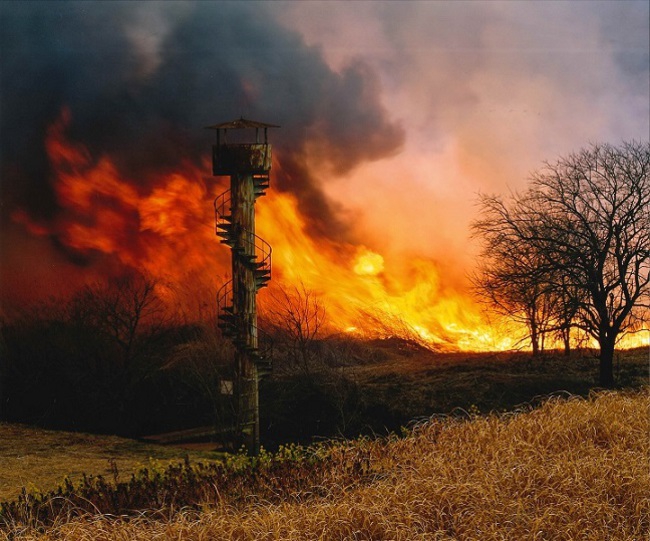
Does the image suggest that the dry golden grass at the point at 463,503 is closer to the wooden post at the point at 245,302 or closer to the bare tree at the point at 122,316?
the wooden post at the point at 245,302

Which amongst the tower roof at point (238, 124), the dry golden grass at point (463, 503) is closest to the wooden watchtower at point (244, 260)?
the tower roof at point (238, 124)

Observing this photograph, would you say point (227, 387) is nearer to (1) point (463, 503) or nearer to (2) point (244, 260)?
(2) point (244, 260)

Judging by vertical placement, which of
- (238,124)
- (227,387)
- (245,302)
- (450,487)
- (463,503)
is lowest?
(463,503)

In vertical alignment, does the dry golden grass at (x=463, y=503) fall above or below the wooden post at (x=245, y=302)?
below

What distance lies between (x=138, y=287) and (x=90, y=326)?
201cm

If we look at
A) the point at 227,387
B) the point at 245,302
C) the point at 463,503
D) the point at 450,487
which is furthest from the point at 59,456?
the point at 463,503

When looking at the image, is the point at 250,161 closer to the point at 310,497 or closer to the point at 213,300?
the point at 213,300

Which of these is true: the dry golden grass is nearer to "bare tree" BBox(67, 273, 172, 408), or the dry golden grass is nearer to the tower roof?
the tower roof

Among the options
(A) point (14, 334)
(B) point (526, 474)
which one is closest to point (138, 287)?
(A) point (14, 334)

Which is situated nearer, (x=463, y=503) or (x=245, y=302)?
(x=463, y=503)

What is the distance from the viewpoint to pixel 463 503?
9.20 meters

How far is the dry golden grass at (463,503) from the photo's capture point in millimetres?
8461

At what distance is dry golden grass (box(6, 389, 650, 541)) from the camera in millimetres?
8461

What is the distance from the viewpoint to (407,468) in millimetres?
11484
